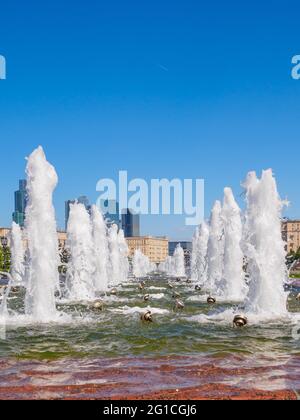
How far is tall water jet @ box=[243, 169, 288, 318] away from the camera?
Result: 1097 inches

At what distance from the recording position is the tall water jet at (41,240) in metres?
27.3

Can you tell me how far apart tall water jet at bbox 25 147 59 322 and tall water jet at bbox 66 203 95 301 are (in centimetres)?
1229

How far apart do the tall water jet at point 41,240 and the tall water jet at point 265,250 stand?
9091 millimetres

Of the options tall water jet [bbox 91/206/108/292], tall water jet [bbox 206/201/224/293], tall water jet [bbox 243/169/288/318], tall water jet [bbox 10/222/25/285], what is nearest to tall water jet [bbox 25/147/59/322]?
tall water jet [bbox 243/169/288/318]

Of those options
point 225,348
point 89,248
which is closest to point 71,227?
point 89,248

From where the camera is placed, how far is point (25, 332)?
23.2 metres

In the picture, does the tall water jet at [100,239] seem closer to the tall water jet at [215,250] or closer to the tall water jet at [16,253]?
the tall water jet at [215,250]

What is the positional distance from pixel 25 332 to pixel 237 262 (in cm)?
2193

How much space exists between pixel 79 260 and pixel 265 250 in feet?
60.7

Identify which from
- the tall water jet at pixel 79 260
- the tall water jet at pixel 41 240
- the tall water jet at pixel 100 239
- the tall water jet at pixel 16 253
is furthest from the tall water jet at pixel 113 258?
the tall water jet at pixel 41 240

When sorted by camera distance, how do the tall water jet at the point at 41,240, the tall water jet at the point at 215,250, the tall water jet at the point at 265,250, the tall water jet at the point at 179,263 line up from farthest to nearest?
1. the tall water jet at the point at 179,263
2. the tall water jet at the point at 215,250
3. the tall water jet at the point at 265,250
4. the tall water jet at the point at 41,240

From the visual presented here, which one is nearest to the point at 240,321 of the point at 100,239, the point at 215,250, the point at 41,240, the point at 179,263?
the point at 41,240

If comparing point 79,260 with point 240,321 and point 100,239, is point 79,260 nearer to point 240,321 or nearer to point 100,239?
point 100,239
